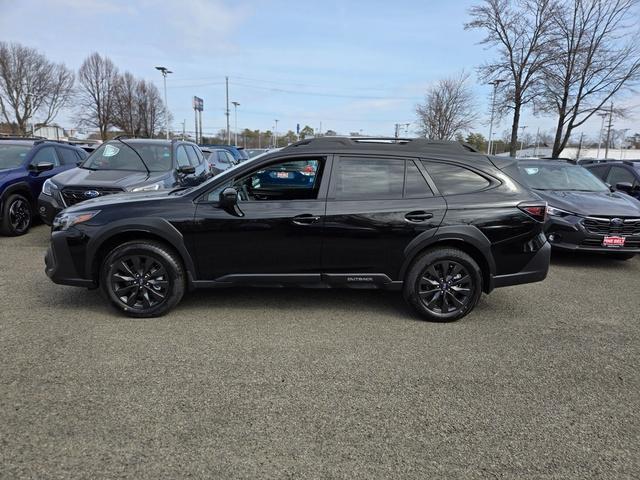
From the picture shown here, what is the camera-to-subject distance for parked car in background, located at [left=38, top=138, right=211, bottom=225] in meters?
6.44

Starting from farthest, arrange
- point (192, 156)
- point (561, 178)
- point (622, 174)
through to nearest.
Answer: point (192, 156)
point (622, 174)
point (561, 178)

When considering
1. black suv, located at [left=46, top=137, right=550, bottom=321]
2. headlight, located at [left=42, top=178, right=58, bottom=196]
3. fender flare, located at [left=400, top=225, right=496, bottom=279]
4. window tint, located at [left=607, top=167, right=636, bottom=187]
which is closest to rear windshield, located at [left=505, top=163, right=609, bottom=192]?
window tint, located at [left=607, top=167, right=636, bottom=187]

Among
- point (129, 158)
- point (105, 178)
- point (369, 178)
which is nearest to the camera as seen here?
point (369, 178)

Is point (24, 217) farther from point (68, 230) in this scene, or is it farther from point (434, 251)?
point (434, 251)

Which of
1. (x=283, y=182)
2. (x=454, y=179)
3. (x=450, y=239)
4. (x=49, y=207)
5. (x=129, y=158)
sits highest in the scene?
(x=129, y=158)

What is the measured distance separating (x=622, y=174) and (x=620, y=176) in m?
0.07

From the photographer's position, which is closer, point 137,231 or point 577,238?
point 137,231

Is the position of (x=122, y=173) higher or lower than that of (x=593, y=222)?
higher

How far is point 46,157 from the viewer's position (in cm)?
859

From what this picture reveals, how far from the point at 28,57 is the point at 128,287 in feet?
171

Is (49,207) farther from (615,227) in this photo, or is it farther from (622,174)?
(622,174)

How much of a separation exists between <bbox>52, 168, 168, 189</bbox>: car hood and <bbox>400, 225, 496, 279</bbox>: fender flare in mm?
4594

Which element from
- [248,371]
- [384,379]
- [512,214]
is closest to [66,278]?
[248,371]

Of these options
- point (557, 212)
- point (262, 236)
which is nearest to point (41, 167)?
point (262, 236)
